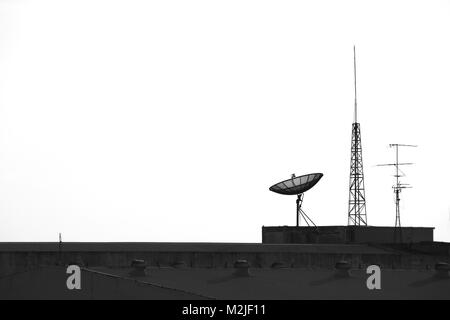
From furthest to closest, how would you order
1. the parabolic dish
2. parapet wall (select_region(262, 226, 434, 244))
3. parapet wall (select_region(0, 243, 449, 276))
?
parapet wall (select_region(262, 226, 434, 244)) < the parabolic dish < parapet wall (select_region(0, 243, 449, 276))

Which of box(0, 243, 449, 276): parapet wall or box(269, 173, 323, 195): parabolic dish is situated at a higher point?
box(269, 173, 323, 195): parabolic dish

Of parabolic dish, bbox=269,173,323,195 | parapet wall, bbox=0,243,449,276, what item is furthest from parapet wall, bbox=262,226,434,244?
parabolic dish, bbox=269,173,323,195

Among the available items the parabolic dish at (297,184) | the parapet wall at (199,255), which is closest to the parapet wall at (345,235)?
the parapet wall at (199,255)

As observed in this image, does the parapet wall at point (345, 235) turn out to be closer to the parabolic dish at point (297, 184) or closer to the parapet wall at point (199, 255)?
the parapet wall at point (199, 255)

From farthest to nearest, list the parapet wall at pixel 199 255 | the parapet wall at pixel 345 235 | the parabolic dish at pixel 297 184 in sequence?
1. the parapet wall at pixel 345 235
2. the parabolic dish at pixel 297 184
3. the parapet wall at pixel 199 255

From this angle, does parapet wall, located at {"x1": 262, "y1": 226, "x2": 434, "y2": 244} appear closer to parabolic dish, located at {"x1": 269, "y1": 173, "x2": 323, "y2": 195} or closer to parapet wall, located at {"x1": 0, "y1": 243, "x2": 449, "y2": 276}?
parapet wall, located at {"x1": 0, "y1": 243, "x2": 449, "y2": 276}

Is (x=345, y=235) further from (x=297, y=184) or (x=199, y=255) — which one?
(x=199, y=255)

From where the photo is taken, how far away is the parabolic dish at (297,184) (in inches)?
4178

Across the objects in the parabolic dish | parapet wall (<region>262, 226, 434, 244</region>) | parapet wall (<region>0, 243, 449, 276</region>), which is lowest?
parapet wall (<region>0, 243, 449, 276</region>)

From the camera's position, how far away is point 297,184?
107 m

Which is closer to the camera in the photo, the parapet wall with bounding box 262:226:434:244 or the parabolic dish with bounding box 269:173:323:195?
the parabolic dish with bounding box 269:173:323:195

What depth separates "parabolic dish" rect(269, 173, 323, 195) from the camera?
106 meters

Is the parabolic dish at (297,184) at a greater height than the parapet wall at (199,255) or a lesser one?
greater

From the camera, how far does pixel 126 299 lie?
214ft
